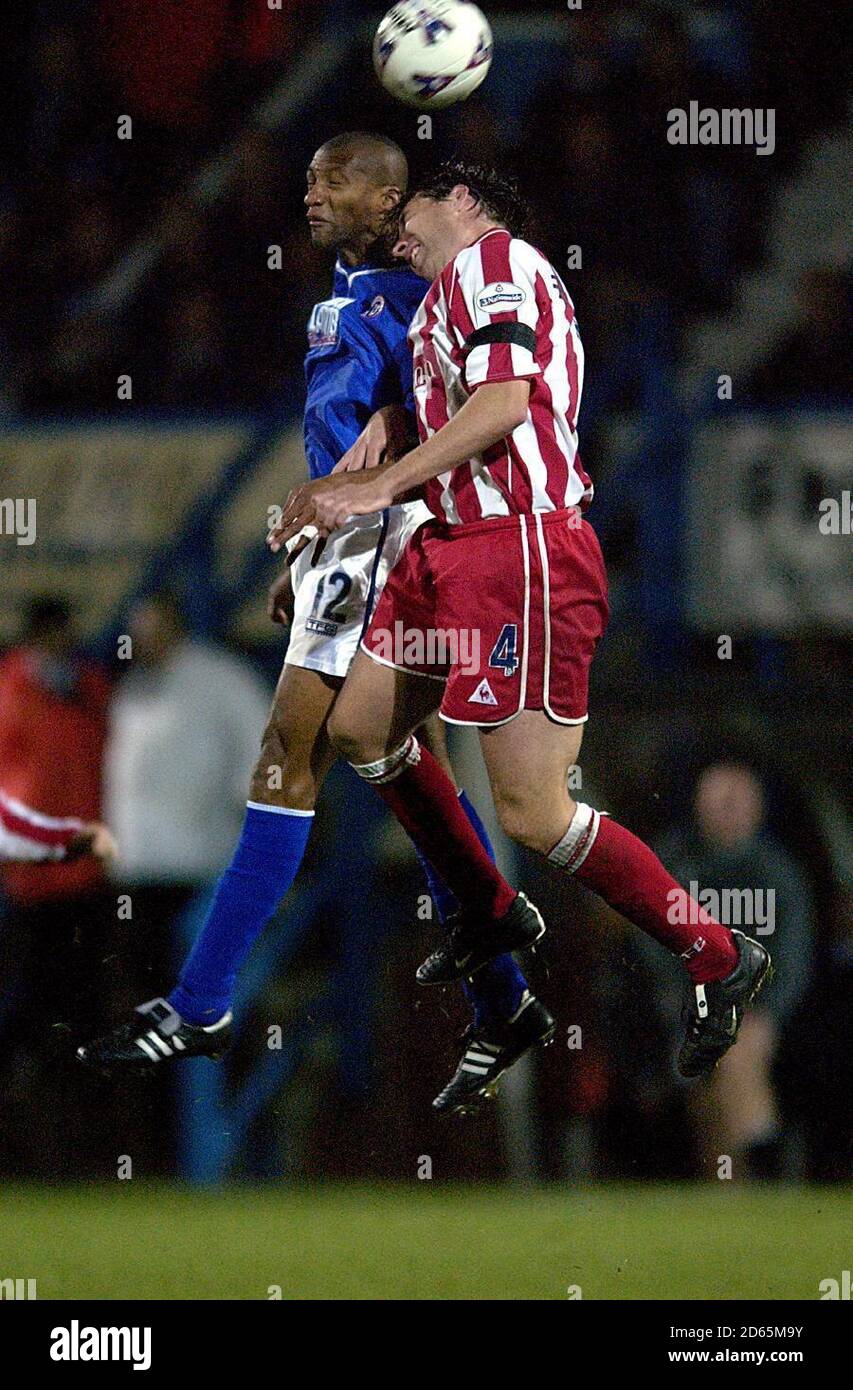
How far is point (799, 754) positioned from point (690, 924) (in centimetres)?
236

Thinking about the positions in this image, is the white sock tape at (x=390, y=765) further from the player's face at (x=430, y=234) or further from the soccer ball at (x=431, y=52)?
the soccer ball at (x=431, y=52)

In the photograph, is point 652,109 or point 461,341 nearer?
point 461,341

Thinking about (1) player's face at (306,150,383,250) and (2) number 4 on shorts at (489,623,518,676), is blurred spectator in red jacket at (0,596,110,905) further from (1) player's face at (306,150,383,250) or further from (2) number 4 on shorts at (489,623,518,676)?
(2) number 4 on shorts at (489,623,518,676)

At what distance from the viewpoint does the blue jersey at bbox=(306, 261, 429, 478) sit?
5117mm

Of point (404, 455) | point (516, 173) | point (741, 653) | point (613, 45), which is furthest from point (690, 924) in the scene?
point (613, 45)

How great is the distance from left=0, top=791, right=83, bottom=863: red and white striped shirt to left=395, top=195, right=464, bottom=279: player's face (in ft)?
7.58

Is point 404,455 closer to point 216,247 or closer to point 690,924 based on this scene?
point 690,924

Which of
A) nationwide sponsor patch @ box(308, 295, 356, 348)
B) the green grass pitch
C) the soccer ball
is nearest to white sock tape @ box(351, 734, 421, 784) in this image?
nationwide sponsor patch @ box(308, 295, 356, 348)

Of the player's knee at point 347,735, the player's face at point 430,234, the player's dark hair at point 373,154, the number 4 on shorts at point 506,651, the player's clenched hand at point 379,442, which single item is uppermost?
the player's dark hair at point 373,154

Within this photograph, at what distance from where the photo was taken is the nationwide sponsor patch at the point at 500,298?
4.61 meters

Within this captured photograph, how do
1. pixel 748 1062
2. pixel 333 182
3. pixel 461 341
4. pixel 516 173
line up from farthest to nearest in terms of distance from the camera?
pixel 516 173 → pixel 748 1062 → pixel 333 182 → pixel 461 341

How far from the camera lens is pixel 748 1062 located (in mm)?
6688

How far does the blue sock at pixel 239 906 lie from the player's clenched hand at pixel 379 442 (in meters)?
0.85

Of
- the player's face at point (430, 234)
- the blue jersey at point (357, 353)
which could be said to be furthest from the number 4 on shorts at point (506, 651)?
the player's face at point (430, 234)
